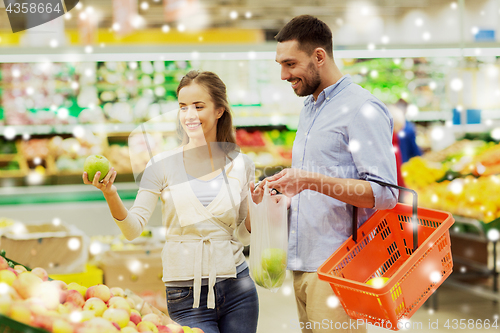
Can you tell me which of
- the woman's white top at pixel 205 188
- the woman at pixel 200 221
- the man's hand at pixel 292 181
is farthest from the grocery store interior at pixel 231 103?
the man's hand at pixel 292 181

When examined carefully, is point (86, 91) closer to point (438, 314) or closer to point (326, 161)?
point (326, 161)

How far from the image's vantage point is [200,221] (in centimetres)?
164

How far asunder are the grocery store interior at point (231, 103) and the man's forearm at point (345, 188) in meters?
1.75

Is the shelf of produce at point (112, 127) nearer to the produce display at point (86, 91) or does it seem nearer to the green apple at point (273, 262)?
the produce display at point (86, 91)

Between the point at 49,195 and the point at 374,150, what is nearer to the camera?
the point at 374,150

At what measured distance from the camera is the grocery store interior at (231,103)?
11.3ft

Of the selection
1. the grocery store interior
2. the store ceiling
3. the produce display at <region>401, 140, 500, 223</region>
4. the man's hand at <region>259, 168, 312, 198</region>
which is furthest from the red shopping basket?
the store ceiling

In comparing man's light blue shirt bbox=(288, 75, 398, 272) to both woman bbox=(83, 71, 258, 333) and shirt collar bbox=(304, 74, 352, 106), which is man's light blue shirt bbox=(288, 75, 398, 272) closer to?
shirt collar bbox=(304, 74, 352, 106)

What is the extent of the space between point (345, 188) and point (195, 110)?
0.61 meters

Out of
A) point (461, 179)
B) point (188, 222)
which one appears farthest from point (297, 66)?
point (461, 179)

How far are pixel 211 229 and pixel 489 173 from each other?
3343 mm

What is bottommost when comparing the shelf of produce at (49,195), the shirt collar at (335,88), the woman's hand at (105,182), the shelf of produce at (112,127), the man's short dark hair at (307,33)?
the shelf of produce at (49,195)

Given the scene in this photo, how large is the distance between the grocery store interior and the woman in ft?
4.47

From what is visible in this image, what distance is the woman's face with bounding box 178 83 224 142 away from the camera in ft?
5.50
